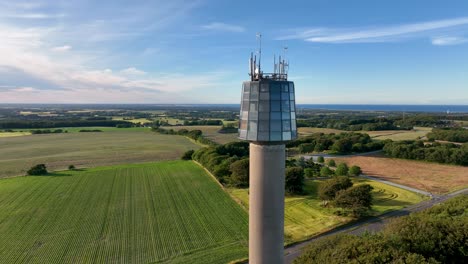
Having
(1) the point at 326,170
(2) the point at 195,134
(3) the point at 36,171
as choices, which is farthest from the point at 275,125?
(2) the point at 195,134

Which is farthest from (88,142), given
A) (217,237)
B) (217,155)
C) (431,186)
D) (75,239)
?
(431,186)

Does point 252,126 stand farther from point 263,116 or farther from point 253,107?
point 253,107

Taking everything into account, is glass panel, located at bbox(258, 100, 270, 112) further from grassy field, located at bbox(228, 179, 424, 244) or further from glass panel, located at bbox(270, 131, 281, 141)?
grassy field, located at bbox(228, 179, 424, 244)

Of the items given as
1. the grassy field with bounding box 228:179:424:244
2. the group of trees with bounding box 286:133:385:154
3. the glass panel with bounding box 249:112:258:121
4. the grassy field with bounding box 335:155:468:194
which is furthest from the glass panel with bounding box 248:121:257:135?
the group of trees with bounding box 286:133:385:154

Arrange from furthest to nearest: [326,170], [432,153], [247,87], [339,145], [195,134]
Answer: [195,134]
[339,145]
[432,153]
[326,170]
[247,87]

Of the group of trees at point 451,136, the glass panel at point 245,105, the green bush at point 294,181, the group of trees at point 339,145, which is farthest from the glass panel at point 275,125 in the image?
the group of trees at point 451,136

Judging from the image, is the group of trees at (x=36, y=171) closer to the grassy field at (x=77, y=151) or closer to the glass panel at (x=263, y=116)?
the grassy field at (x=77, y=151)

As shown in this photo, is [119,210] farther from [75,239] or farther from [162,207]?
[75,239]

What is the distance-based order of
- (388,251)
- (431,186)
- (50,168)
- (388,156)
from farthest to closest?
(388,156) < (50,168) < (431,186) < (388,251)
